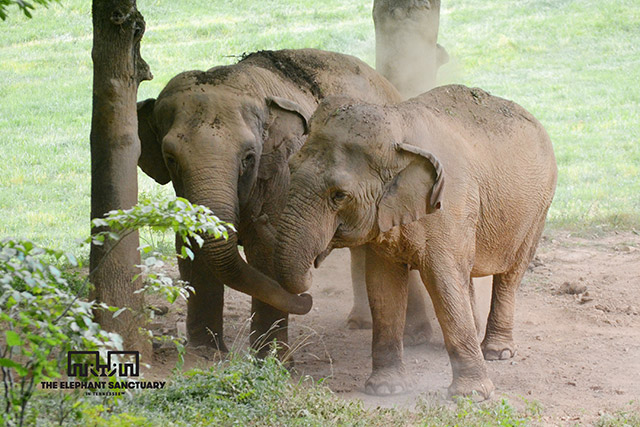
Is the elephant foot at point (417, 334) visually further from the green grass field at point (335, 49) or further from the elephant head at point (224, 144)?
the green grass field at point (335, 49)

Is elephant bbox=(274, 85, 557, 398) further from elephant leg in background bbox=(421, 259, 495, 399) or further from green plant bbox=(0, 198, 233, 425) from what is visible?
green plant bbox=(0, 198, 233, 425)

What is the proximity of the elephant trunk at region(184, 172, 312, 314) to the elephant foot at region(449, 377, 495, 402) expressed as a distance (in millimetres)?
1314

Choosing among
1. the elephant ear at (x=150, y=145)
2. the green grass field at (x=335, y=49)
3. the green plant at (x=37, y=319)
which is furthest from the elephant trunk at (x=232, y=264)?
the green grass field at (x=335, y=49)

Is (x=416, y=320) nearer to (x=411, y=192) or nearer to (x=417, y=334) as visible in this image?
(x=417, y=334)

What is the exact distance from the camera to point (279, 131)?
25.6 feet

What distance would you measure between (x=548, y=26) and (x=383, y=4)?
50.7ft

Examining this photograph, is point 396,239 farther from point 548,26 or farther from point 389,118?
point 548,26

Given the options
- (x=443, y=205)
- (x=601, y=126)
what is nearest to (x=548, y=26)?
(x=601, y=126)

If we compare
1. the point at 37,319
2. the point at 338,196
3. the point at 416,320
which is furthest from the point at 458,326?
the point at 37,319

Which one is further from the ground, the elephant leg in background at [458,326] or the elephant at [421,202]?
the elephant at [421,202]

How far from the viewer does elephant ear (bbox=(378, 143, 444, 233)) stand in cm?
664

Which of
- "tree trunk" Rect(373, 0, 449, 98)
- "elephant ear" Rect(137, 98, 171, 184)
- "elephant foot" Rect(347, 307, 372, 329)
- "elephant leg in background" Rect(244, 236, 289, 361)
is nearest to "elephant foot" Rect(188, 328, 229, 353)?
"elephant leg in background" Rect(244, 236, 289, 361)

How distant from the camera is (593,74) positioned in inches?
925

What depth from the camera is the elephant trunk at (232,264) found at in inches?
277
